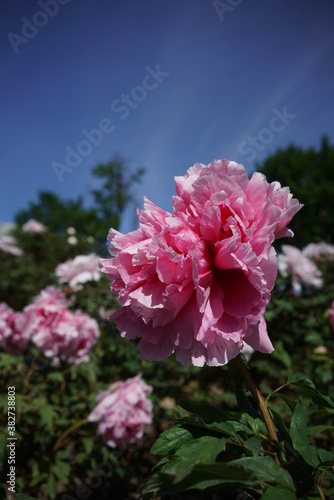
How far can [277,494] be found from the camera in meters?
0.48

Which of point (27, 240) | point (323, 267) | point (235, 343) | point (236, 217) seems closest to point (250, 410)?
point (235, 343)

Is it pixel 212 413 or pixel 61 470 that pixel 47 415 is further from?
pixel 212 413

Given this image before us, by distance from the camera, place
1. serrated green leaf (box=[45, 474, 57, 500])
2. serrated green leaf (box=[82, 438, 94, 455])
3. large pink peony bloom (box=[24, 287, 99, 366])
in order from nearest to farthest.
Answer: serrated green leaf (box=[45, 474, 57, 500]) < serrated green leaf (box=[82, 438, 94, 455]) < large pink peony bloom (box=[24, 287, 99, 366])

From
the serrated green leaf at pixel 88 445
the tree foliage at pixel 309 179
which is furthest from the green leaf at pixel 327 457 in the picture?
the tree foliage at pixel 309 179

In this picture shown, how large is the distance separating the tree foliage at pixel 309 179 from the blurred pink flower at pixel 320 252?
1379 cm

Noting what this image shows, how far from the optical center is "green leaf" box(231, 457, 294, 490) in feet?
1.70

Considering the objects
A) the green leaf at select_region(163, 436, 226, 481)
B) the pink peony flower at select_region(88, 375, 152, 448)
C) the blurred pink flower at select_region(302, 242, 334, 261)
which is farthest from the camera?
the blurred pink flower at select_region(302, 242, 334, 261)

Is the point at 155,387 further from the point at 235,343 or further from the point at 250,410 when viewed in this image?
the point at 235,343

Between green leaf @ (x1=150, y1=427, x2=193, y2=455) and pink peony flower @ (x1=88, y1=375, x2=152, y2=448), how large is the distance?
3.36 feet

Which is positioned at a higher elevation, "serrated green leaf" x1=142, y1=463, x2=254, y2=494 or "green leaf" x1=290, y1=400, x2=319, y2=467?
"serrated green leaf" x1=142, y1=463, x2=254, y2=494

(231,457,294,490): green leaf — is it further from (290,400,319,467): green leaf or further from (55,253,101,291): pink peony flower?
Answer: (55,253,101,291): pink peony flower

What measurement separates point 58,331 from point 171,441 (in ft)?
4.41

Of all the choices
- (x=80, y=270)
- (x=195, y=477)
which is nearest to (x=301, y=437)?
(x=195, y=477)

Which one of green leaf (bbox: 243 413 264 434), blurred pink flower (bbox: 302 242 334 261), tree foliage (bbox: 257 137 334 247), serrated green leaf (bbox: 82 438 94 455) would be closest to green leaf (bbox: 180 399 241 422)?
green leaf (bbox: 243 413 264 434)
